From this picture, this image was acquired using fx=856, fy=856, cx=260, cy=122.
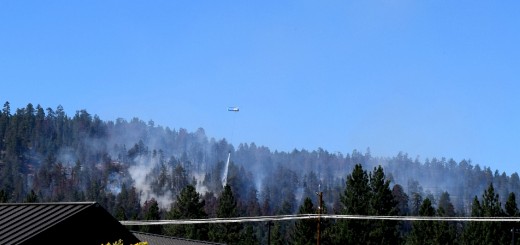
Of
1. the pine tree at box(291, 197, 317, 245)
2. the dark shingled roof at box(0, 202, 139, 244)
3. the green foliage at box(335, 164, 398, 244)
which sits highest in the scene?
the green foliage at box(335, 164, 398, 244)

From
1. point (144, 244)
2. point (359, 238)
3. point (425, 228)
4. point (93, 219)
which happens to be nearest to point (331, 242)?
point (359, 238)

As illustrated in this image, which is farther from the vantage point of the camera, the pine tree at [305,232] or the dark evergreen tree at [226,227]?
the dark evergreen tree at [226,227]

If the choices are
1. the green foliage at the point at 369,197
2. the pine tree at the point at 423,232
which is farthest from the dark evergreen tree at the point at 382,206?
the pine tree at the point at 423,232

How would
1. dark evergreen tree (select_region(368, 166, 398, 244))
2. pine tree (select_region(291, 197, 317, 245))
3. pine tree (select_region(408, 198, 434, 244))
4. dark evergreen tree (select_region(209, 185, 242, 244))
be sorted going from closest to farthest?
pine tree (select_region(408, 198, 434, 244)) < dark evergreen tree (select_region(368, 166, 398, 244)) < pine tree (select_region(291, 197, 317, 245)) < dark evergreen tree (select_region(209, 185, 242, 244))

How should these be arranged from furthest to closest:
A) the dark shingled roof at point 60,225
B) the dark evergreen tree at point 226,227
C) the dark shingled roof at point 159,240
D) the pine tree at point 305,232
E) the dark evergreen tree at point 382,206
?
1. the dark evergreen tree at point 226,227
2. the pine tree at point 305,232
3. the dark evergreen tree at point 382,206
4. the dark shingled roof at point 159,240
5. the dark shingled roof at point 60,225

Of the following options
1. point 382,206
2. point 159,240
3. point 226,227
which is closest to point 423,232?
point 382,206

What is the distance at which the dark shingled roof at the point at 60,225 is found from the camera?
30495mm

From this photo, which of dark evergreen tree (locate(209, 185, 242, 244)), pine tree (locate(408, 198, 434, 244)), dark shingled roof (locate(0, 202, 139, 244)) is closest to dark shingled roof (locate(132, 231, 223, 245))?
dark shingled roof (locate(0, 202, 139, 244))

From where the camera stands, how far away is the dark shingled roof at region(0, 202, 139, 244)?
3050cm

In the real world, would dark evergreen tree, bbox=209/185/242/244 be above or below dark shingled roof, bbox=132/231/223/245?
above

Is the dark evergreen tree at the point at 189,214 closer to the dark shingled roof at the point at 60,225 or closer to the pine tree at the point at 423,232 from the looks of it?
the pine tree at the point at 423,232

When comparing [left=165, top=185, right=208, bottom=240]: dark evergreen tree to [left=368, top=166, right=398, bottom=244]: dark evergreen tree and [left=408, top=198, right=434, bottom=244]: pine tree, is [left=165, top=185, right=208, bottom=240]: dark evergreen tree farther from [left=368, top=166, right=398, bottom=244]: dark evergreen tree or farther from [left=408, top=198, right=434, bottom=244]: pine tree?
[left=408, top=198, right=434, bottom=244]: pine tree

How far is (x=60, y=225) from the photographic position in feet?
101

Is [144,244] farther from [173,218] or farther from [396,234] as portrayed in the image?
[173,218]
